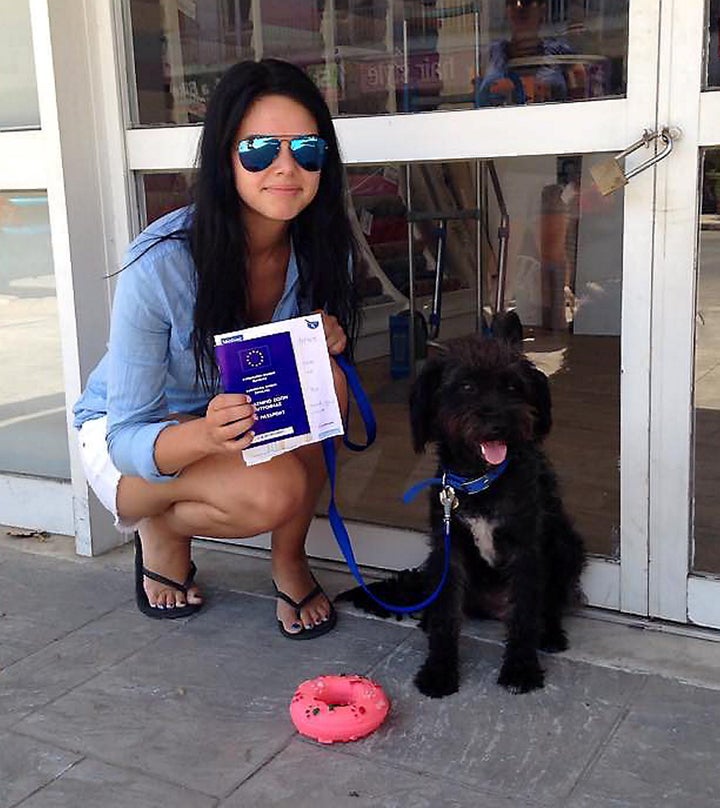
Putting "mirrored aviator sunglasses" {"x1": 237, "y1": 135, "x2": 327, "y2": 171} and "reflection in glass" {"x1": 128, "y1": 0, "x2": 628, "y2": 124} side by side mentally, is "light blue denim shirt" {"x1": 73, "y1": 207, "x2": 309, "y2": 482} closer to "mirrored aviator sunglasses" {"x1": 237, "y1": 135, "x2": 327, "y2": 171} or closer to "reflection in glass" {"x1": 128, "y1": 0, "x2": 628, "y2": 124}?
"mirrored aviator sunglasses" {"x1": 237, "y1": 135, "x2": 327, "y2": 171}

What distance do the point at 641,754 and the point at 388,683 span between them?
689 millimetres

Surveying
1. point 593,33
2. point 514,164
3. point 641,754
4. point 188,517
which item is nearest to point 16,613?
point 188,517

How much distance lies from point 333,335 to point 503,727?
113cm

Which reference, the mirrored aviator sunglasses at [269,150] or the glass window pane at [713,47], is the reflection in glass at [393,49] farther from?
the mirrored aviator sunglasses at [269,150]

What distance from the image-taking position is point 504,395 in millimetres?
2539

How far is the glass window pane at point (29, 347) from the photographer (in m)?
3.78

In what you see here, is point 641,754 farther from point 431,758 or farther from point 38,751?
point 38,751

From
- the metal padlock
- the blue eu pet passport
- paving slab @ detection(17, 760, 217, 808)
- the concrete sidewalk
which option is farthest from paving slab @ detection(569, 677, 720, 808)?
the metal padlock

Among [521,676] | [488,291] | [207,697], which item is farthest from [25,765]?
[488,291]

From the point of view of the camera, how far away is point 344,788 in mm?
2287

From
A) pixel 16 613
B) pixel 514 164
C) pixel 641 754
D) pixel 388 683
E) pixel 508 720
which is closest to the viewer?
pixel 641 754

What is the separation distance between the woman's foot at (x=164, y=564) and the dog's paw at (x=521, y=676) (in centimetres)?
106

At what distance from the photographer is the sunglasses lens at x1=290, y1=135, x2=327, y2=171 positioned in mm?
2572

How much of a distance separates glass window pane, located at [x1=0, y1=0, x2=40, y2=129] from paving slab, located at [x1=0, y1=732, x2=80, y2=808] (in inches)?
86.4
